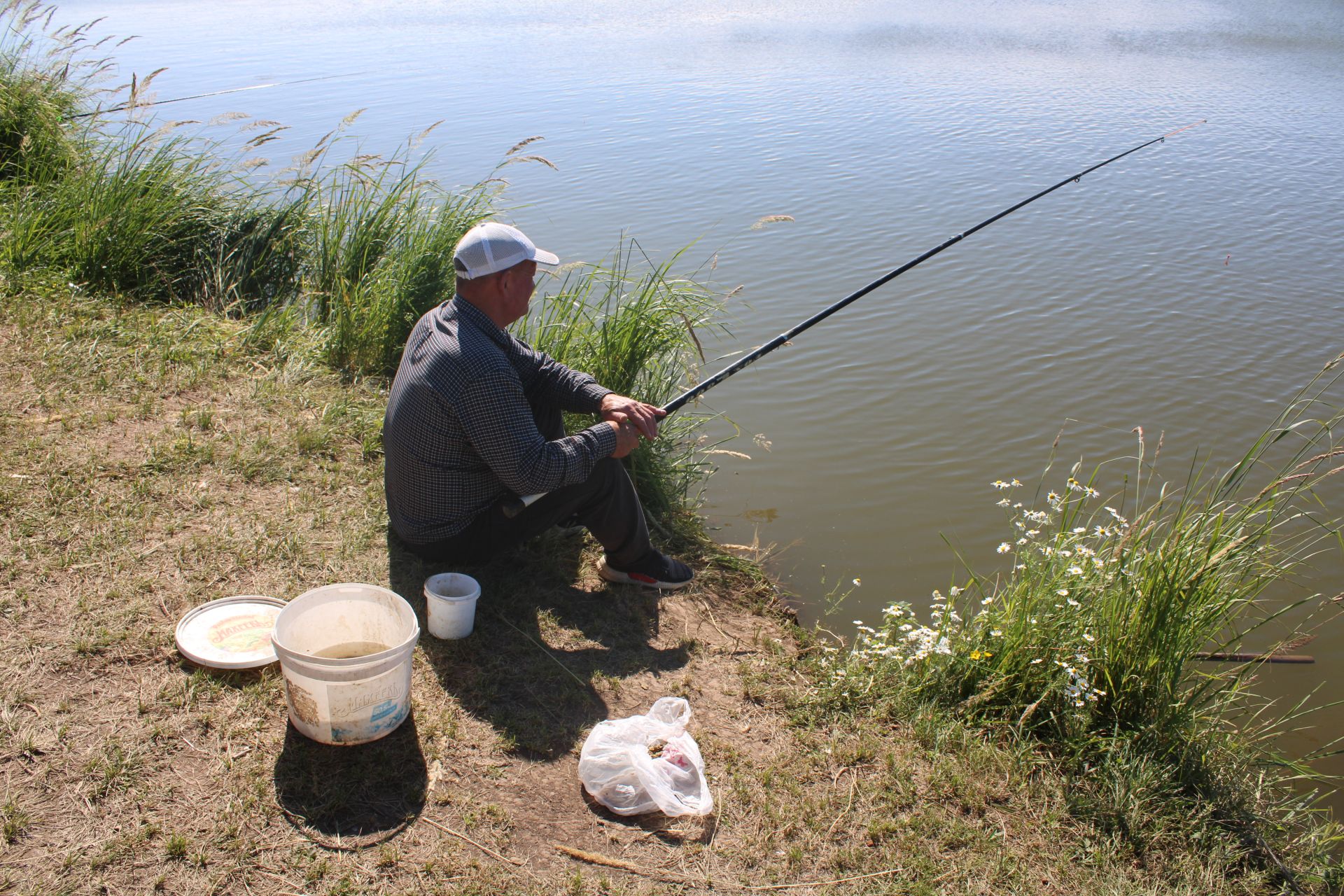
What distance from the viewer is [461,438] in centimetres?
328

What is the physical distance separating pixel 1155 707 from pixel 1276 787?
0.52m

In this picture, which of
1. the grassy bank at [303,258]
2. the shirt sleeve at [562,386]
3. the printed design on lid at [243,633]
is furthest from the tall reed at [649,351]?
the printed design on lid at [243,633]

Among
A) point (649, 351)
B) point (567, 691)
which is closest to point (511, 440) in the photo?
point (567, 691)

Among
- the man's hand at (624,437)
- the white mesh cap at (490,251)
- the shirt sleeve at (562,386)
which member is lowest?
the man's hand at (624,437)

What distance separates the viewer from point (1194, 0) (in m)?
20.9

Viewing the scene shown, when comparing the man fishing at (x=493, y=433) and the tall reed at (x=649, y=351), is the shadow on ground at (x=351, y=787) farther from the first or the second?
the tall reed at (x=649, y=351)

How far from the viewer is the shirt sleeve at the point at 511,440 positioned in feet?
10.4

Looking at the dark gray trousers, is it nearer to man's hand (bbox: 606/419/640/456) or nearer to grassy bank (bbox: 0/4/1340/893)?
man's hand (bbox: 606/419/640/456)

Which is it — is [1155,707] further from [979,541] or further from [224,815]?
[224,815]

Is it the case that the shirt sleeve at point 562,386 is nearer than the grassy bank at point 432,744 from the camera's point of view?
No

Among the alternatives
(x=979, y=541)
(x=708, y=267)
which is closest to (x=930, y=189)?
(x=708, y=267)

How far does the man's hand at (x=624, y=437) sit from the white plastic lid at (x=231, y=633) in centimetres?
120

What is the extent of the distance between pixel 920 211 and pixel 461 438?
652 cm

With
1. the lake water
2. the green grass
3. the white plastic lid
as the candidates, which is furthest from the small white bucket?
the lake water
